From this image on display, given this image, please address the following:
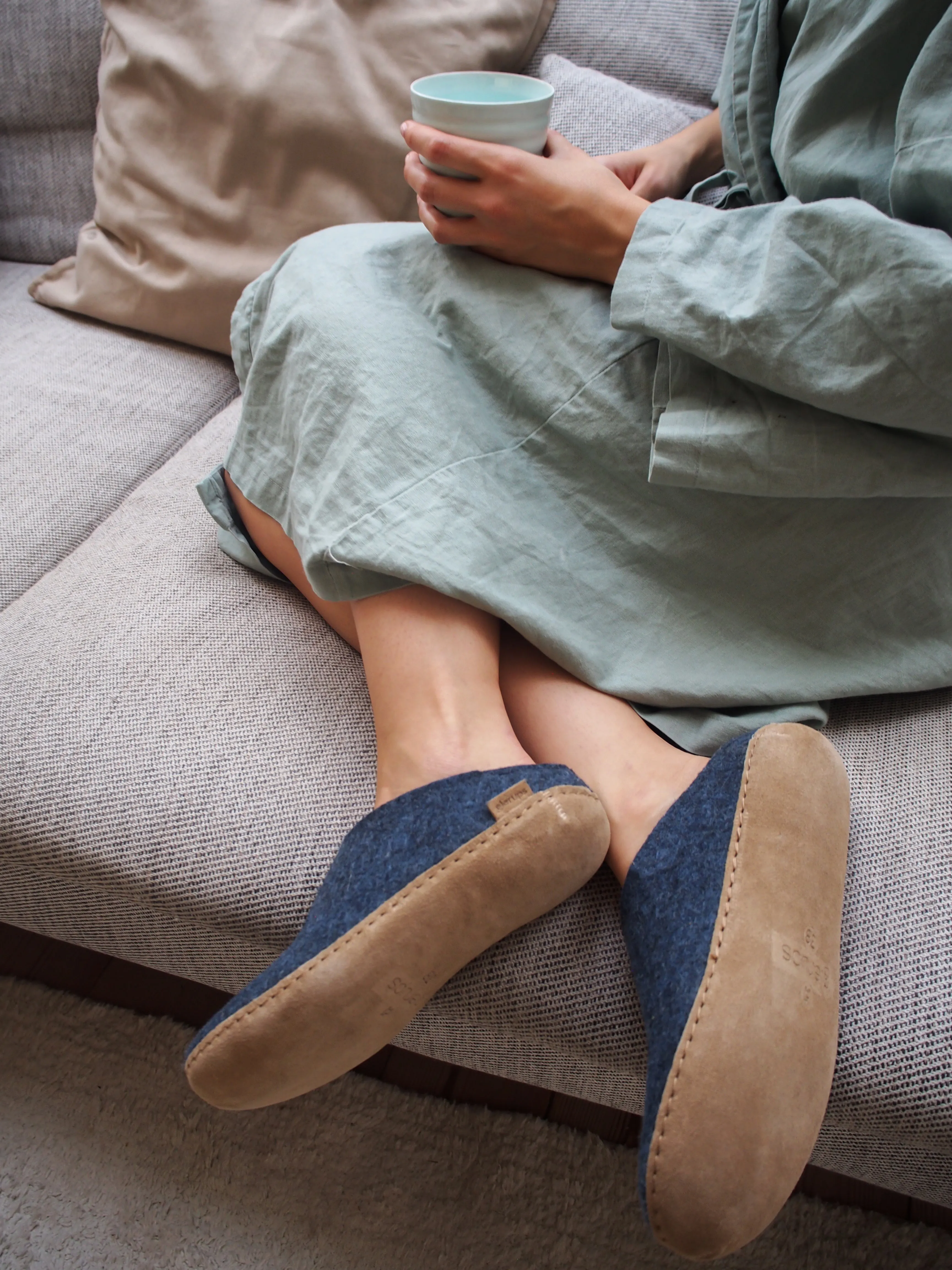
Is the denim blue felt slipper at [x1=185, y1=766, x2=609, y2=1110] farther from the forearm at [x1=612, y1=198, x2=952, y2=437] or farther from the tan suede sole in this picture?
the forearm at [x1=612, y1=198, x2=952, y2=437]

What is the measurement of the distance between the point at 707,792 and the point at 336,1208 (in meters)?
0.53

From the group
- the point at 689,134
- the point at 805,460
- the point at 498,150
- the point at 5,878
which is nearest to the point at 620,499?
the point at 805,460

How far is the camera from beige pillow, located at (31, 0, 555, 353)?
102 centimetres

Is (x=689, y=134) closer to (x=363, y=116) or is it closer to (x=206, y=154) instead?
(x=363, y=116)

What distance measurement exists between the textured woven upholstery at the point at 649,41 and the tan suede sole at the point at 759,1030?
939 millimetres

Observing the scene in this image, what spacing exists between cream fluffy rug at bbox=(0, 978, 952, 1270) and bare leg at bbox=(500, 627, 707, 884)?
0.38 m

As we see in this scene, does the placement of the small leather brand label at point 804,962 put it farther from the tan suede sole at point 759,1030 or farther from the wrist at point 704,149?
the wrist at point 704,149

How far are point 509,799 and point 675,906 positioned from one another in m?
0.11

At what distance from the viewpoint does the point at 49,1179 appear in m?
0.78

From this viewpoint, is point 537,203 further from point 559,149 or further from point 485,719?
point 485,719

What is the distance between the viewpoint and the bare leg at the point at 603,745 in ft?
1.90

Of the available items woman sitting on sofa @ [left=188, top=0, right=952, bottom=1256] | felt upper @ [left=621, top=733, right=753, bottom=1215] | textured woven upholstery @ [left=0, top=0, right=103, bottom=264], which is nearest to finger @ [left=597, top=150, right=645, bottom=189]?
woman sitting on sofa @ [left=188, top=0, right=952, bottom=1256]

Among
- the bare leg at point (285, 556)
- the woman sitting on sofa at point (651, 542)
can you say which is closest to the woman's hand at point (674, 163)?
the woman sitting on sofa at point (651, 542)

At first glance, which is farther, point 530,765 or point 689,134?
point 689,134
